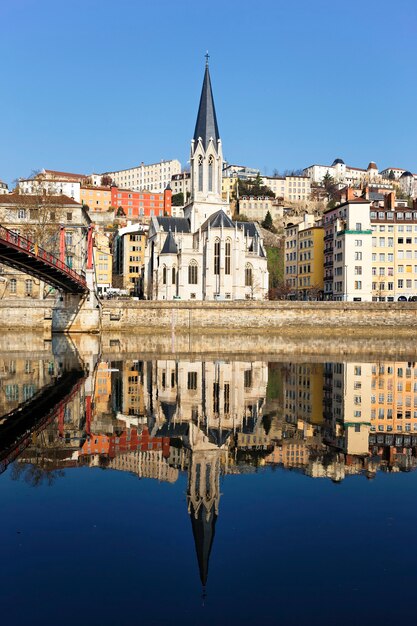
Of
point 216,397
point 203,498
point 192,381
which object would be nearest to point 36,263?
point 192,381

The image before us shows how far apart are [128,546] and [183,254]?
68.0 metres

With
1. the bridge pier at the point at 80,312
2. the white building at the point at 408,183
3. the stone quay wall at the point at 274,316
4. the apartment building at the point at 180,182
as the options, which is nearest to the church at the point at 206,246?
the stone quay wall at the point at 274,316

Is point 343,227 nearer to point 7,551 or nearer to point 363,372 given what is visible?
point 363,372

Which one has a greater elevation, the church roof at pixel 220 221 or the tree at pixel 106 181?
the tree at pixel 106 181

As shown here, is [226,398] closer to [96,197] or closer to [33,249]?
[33,249]

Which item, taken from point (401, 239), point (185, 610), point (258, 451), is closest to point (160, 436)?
point (258, 451)

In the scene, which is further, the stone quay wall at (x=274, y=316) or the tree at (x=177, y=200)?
the tree at (x=177, y=200)

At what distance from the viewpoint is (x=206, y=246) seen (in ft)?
245

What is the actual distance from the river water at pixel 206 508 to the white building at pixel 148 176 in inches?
6371

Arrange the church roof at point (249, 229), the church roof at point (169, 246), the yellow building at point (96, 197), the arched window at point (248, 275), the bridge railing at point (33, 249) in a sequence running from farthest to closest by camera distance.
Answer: the yellow building at point (96, 197) → the church roof at point (249, 229) → the church roof at point (169, 246) → the arched window at point (248, 275) → the bridge railing at point (33, 249)

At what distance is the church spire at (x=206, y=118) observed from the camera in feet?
270

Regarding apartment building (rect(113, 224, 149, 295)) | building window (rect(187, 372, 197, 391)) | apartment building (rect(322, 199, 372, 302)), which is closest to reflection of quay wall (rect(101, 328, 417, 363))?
building window (rect(187, 372, 197, 391))

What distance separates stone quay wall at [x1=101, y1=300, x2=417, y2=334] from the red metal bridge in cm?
940

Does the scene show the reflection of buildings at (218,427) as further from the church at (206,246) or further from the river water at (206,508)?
the church at (206,246)
